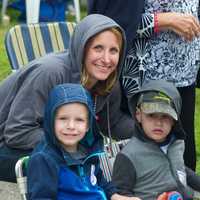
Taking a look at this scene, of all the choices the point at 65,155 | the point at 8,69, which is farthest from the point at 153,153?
the point at 8,69

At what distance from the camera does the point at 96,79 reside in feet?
11.4

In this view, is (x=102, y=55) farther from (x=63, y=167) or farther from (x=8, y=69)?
(x=8, y=69)

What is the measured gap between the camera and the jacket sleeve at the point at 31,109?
335cm

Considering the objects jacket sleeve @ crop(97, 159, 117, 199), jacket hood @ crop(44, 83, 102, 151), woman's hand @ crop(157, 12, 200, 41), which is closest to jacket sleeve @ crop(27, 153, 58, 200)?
jacket hood @ crop(44, 83, 102, 151)

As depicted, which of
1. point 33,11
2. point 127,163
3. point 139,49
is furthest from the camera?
point 33,11

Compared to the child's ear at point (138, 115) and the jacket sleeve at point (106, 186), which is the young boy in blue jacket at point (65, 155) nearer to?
the jacket sleeve at point (106, 186)

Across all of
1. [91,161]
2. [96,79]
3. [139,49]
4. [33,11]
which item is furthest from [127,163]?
[33,11]

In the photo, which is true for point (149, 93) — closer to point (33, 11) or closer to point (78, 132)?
point (78, 132)

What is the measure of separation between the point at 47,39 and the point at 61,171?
1942 mm

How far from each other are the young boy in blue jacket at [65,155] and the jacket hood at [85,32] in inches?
12.5

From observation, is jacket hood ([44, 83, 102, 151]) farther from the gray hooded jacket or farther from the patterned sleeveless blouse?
the patterned sleeveless blouse

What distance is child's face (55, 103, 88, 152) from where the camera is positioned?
117 inches

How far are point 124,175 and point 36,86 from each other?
60 centimetres

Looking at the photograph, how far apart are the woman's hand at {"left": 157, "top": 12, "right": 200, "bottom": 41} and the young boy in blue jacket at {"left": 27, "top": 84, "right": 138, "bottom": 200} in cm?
73
